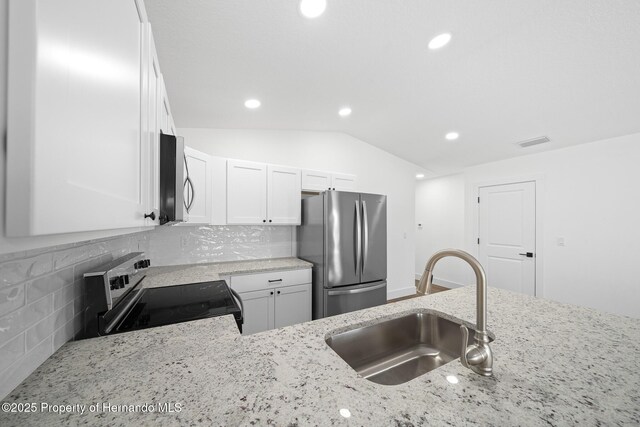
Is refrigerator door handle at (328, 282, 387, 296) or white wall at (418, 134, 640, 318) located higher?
white wall at (418, 134, 640, 318)

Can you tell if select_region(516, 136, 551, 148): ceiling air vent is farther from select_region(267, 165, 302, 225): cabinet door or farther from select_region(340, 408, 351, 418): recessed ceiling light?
select_region(340, 408, 351, 418): recessed ceiling light

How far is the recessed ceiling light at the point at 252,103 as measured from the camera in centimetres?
233

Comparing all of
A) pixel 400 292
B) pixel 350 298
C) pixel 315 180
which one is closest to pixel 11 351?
pixel 350 298

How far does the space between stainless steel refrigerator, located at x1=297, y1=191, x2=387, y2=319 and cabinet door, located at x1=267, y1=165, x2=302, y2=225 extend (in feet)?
0.73

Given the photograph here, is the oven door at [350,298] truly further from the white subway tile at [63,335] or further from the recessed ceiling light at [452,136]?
the recessed ceiling light at [452,136]

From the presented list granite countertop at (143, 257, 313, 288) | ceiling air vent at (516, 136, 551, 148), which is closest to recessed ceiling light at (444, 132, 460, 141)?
ceiling air vent at (516, 136, 551, 148)

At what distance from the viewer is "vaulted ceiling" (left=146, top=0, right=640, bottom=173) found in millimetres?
1438

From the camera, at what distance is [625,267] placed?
2576 millimetres

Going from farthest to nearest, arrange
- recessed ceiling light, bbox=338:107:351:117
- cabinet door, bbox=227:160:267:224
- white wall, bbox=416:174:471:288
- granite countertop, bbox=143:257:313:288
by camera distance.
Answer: white wall, bbox=416:174:471:288 < recessed ceiling light, bbox=338:107:351:117 < cabinet door, bbox=227:160:267:224 < granite countertop, bbox=143:257:313:288

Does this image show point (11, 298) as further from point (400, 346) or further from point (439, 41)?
point (439, 41)

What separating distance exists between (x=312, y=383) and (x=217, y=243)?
240 cm

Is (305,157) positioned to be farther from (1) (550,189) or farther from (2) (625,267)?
(2) (625,267)

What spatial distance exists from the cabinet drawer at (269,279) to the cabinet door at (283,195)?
0.63m

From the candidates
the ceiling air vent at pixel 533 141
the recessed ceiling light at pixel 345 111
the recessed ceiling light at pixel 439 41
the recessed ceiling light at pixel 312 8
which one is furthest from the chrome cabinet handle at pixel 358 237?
the ceiling air vent at pixel 533 141
